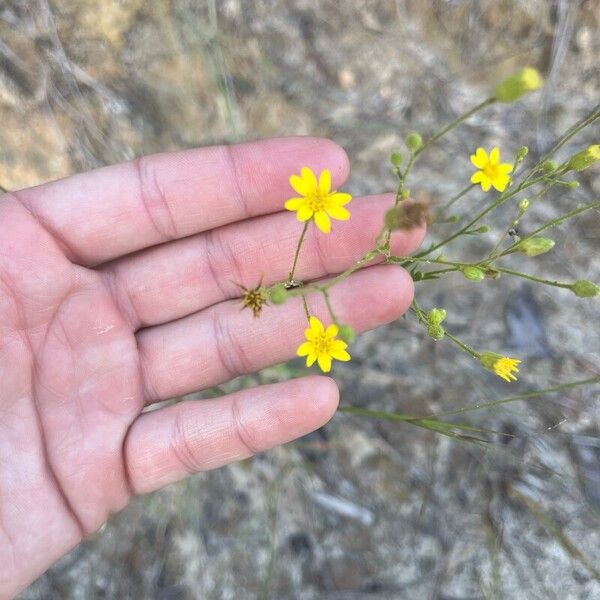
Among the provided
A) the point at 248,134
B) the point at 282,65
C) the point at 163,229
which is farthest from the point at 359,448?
the point at 282,65

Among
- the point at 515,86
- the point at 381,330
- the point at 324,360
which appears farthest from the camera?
the point at 381,330

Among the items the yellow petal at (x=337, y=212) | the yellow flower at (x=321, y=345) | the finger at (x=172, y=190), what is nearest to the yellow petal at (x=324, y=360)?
the yellow flower at (x=321, y=345)

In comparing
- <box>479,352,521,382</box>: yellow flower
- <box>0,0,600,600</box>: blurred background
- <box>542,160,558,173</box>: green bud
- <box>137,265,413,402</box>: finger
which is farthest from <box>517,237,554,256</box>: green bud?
<box>0,0,600,600</box>: blurred background

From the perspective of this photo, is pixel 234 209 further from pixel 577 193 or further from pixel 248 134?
pixel 577 193

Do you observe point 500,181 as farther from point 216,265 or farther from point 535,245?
point 216,265

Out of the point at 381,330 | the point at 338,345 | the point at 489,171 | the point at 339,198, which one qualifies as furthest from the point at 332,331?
the point at 381,330
